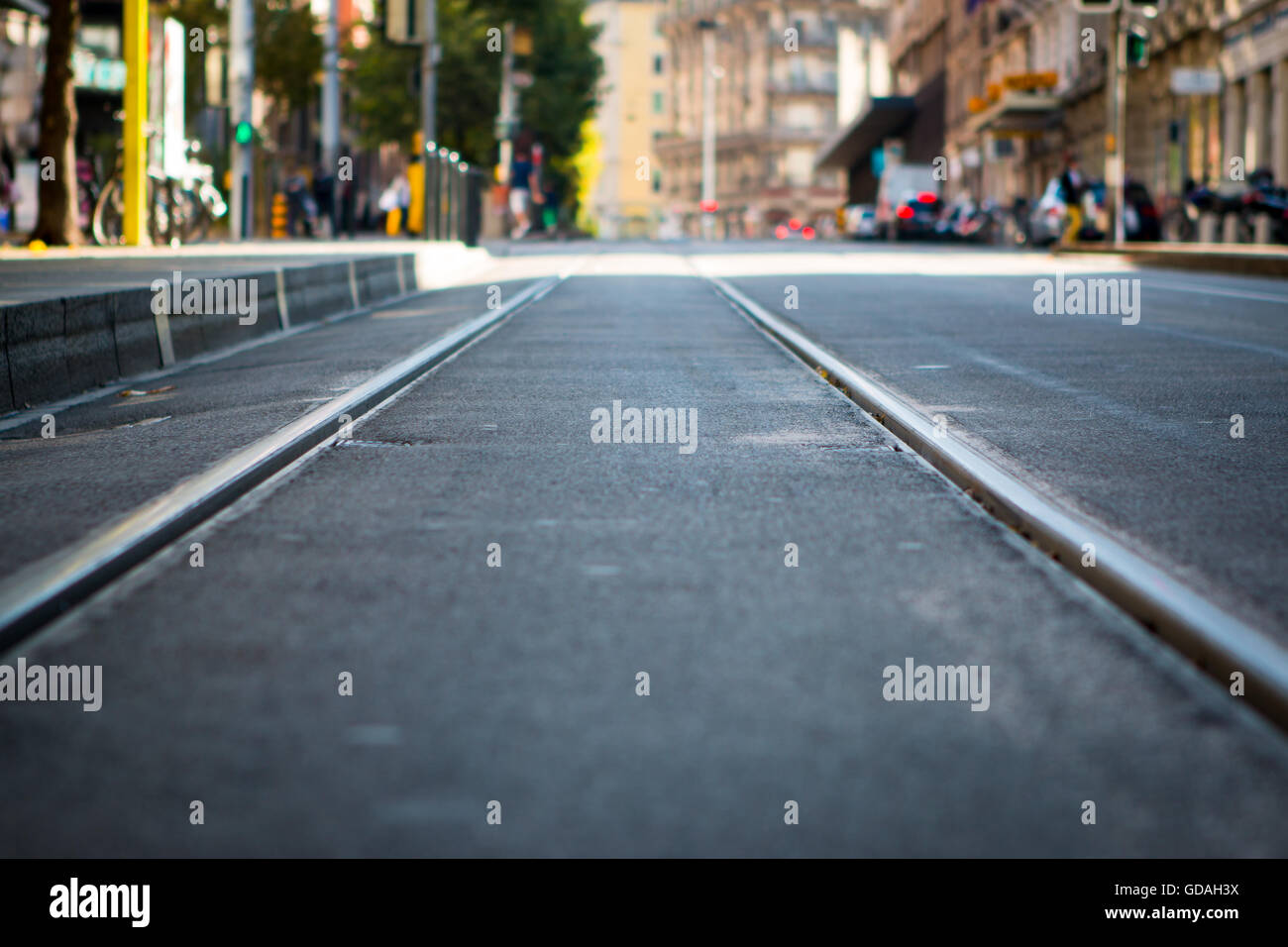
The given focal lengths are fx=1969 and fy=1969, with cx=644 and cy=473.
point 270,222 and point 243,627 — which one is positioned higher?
point 270,222

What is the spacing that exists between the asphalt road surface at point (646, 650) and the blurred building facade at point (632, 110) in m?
148

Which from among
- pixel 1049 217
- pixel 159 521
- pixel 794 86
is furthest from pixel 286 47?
pixel 794 86

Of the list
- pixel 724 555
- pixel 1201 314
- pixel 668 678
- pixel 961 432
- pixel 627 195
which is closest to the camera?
pixel 668 678

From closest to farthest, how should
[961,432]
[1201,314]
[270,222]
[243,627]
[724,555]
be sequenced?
1. [243,627]
2. [724,555]
3. [961,432]
4. [1201,314]
5. [270,222]

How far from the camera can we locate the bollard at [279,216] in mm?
40062

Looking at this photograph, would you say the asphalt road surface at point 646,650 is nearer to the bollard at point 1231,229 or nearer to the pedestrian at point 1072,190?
the pedestrian at point 1072,190

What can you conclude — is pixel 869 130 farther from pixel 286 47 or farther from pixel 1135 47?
pixel 1135 47

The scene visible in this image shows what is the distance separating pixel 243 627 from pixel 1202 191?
111 ft

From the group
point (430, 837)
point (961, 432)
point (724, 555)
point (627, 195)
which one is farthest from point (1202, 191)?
point (627, 195)

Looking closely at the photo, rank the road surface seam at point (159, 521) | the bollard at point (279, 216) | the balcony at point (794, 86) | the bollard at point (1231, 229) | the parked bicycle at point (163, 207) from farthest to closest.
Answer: the balcony at point (794, 86) → the bollard at point (279, 216) → the bollard at point (1231, 229) → the parked bicycle at point (163, 207) → the road surface seam at point (159, 521)

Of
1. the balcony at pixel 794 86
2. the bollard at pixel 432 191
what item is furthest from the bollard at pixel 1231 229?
the balcony at pixel 794 86

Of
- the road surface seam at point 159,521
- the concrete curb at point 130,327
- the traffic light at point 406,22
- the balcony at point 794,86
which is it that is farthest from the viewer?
the balcony at point 794,86
